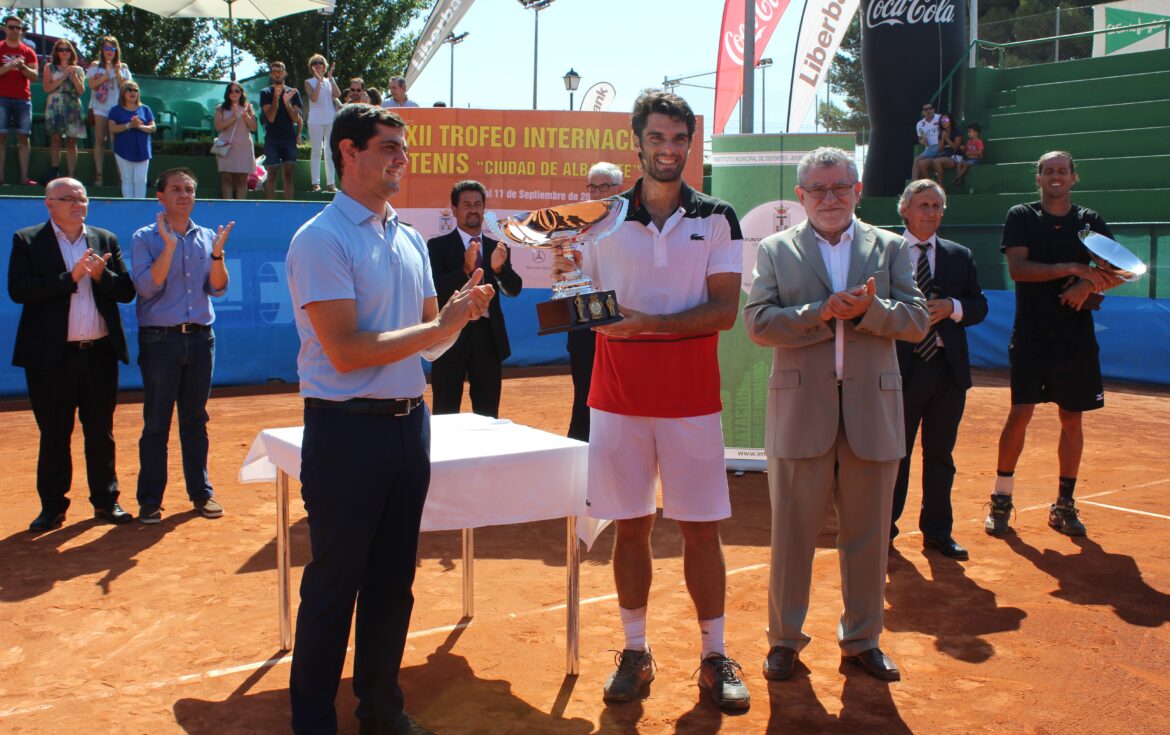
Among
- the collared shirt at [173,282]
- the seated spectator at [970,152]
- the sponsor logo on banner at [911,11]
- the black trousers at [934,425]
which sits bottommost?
the black trousers at [934,425]

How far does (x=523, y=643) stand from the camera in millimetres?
4594

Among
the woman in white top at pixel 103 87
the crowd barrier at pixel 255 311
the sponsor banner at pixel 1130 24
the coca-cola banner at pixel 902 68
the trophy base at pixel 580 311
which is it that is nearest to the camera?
the trophy base at pixel 580 311

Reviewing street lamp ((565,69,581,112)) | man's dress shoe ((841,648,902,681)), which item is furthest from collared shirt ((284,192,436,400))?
street lamp ((565,69,581,112))

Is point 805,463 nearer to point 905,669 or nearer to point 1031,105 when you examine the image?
point 905,669

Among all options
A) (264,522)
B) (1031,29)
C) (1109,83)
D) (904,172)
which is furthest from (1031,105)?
(264,522)

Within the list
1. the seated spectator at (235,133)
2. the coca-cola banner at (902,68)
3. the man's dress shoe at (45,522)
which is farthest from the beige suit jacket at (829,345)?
the coca-cola banner at (902,68)

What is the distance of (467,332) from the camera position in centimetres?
673

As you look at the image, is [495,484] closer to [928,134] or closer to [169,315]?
[169,315]

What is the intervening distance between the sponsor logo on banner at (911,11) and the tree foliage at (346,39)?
66.4 feet

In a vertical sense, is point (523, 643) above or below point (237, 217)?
below

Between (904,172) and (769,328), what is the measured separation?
17862 mm

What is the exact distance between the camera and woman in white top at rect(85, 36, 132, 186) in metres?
14.5

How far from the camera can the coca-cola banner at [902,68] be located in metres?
20.0

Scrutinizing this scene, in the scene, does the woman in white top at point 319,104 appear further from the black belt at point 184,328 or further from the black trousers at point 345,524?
the black trousers at point 345,524
